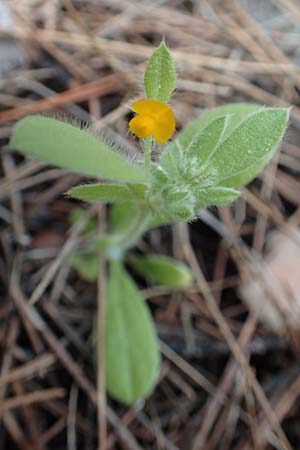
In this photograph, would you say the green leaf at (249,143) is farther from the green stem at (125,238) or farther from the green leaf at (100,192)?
the green stem at (125,238)

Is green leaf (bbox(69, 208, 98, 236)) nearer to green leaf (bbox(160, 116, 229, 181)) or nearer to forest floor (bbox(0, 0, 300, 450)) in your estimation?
forest floor (bbox(0, 0, 300, 450))

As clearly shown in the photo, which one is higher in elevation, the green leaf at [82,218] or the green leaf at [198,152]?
the green leaf at [198,152]

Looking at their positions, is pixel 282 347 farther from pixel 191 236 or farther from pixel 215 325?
pixel 191 236

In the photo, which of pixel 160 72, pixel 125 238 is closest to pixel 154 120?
pixel 160 72

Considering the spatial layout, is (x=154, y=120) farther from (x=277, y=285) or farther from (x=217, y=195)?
(x=277, y=285)

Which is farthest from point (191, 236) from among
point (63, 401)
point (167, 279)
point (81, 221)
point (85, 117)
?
point (63, 401)

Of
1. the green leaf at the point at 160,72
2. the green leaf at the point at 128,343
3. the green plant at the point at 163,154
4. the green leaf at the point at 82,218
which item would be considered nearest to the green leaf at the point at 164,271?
the green leaf at the point at 128,343

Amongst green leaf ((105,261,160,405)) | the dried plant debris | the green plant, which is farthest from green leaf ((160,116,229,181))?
the dried plant debris
